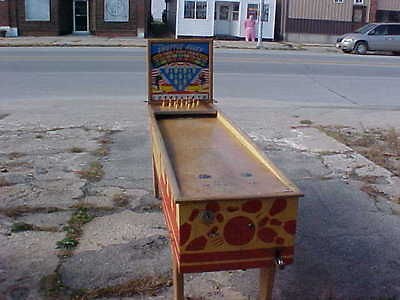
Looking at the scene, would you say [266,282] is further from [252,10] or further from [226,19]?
[226,19]

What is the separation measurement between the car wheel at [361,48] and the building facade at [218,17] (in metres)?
7.95

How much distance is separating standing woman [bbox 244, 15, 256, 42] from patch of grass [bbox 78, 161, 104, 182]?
86.0 feet

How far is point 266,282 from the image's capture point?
3562 mm

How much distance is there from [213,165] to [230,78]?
12045 millimetres

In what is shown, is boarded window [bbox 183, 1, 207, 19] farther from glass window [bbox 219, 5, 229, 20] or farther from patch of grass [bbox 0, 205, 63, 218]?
patch of grass [bbox 0, 205, 63, 218]

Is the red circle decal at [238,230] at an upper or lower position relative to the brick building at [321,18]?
lower

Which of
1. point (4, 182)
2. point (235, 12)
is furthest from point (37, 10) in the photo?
point (4, 182)

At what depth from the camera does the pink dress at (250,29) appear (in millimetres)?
32219

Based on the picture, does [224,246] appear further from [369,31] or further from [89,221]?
[369,31]

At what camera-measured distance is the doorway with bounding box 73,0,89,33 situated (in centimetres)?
3416

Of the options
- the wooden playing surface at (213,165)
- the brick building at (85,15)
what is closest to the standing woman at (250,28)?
A: the brick building at (85,15)

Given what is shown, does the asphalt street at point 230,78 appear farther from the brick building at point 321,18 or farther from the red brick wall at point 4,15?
the brick building at point 321,18

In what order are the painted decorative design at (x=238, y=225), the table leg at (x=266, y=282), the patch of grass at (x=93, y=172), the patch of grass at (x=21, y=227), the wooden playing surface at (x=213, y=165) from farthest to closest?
the patch of grass at (x=93, y=172)
the patch of grass at (x=21, y=227)
the table leg at (x=266, y=282)
the wooden playing surface at (x=213, y=165)
the painted decorative design at (x=238, y=225)

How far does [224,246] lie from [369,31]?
25668 mm
